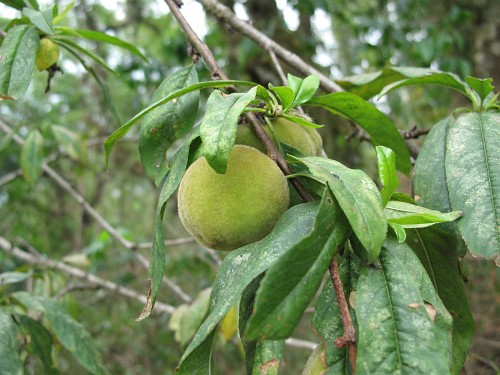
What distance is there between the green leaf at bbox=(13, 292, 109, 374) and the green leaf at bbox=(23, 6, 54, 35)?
806mm

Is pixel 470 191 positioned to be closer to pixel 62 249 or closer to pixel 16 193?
pixel 16 193

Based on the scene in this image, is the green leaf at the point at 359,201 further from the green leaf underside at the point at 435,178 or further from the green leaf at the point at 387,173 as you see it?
the green leaf underside at the point at 435,178

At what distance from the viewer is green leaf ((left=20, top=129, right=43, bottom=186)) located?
7.66 feet

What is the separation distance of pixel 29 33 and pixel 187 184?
0.64 meters

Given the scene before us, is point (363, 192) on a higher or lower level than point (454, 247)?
higher

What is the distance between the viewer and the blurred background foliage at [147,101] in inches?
126

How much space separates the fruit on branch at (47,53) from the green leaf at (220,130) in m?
0.72

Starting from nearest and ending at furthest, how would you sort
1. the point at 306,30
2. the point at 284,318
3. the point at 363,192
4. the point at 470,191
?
the point at 284,318
the point at 363,192
the point at 470,191
the point at 306,30

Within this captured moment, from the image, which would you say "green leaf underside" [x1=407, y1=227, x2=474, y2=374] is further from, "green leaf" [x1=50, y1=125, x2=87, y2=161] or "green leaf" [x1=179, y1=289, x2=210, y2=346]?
"green leaf" [x1=50, y1=125, x2=87, y2=161]

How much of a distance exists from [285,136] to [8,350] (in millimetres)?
845

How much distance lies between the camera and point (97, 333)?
468cm

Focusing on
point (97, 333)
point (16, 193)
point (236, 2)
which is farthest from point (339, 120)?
point (97, 333)

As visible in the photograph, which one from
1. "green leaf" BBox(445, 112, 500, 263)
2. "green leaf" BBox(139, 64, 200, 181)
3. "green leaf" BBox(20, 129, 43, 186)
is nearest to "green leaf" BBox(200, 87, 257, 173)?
"green leaf" BBox(139, 64, 200, 181)

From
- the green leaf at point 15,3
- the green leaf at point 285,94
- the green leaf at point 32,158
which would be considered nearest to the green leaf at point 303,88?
the green leaf at point 285,94
